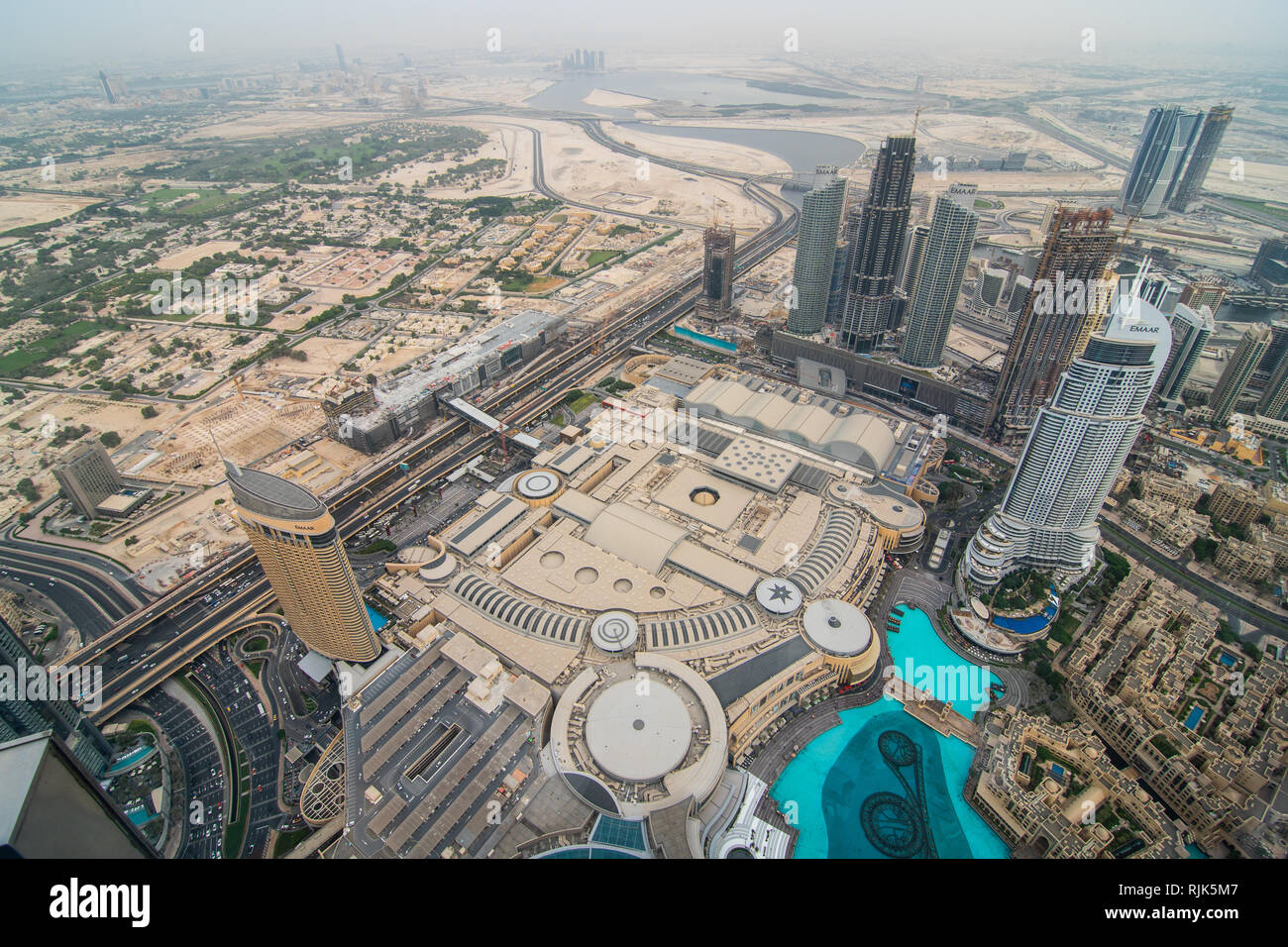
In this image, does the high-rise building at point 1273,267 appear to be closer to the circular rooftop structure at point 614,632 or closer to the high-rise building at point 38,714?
the circular rooftop structure at point 614,632

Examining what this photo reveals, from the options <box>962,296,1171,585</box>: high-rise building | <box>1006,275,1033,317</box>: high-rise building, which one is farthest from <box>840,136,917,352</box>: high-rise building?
<box>962,296,1171,585</box>: high-rise building

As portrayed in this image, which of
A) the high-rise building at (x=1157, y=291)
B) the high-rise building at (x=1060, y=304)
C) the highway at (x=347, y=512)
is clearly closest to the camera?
the highway at (x=347, y=512)

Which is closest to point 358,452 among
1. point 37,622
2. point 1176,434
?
point 37,622

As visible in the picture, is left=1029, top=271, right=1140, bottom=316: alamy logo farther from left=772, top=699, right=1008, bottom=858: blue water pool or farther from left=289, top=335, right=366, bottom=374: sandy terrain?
left=289, top=335, right=366, bottom=374: sandy terrain

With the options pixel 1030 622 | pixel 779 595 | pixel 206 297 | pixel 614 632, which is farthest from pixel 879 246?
pixel 206 297

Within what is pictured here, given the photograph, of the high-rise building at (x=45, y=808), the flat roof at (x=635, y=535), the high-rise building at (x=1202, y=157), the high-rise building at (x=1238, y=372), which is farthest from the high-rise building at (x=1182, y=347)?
the high-rise building at (x=45, y=808)

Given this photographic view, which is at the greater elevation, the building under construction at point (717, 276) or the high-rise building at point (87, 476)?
the building under construction at point (717, 276)

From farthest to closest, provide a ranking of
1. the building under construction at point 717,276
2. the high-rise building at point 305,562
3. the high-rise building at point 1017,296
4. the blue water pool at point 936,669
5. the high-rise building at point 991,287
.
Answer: the high-rise building at point 991,287 → the high-rise building at point 1017,296 → the building under construction at point 717,276 → the blue water pool at point 936,669 → the high-rise building at point 305,562
